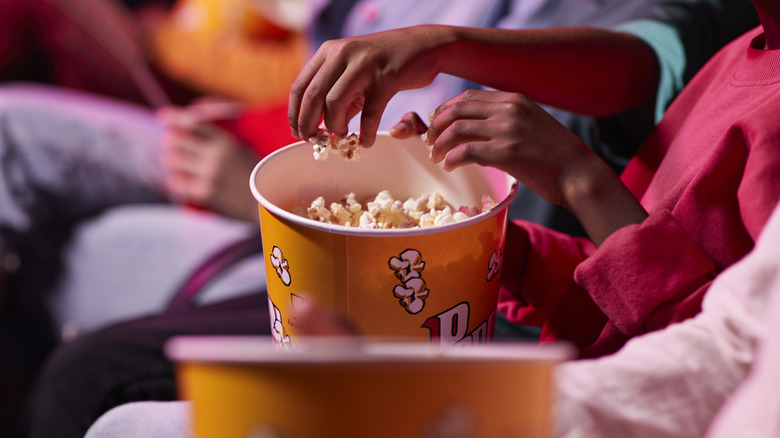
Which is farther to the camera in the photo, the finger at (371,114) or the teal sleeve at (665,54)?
the teal sleeve at (665,54)

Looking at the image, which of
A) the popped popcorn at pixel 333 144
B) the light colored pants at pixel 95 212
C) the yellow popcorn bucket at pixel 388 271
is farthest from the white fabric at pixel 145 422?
the light colored pants at pixel 95 212

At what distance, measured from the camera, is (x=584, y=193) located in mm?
496

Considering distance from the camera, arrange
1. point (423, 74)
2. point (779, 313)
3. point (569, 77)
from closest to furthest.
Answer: point (779, 313) → point (423, 74) → point (569, 77)

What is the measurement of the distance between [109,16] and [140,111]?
0.19m

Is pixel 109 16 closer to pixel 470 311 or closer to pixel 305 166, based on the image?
pixel 305 166

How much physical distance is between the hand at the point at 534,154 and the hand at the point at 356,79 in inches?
2.4

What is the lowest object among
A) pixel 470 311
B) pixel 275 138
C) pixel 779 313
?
pixel 275 138

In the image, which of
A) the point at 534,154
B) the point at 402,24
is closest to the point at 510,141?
the point at 534,154

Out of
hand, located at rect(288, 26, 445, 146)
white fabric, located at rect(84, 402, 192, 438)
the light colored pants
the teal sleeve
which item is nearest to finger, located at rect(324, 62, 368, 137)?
hand, located at rect(288, 26, 445, 146)

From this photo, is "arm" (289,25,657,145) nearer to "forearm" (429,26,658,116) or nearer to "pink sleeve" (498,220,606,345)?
"forearm" (429,26,658,116)

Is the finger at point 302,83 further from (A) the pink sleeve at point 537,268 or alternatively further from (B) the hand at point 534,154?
(A) the pink sleeve at point 537,268

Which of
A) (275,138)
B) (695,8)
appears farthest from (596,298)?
(275,138)

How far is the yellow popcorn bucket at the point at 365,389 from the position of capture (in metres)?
0.27

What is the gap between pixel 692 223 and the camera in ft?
1.58
